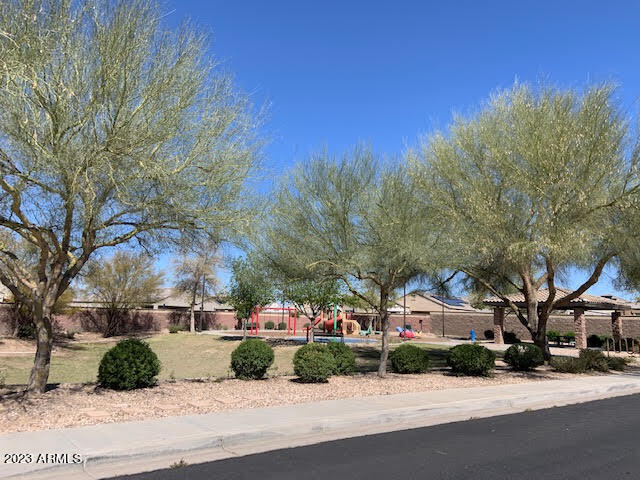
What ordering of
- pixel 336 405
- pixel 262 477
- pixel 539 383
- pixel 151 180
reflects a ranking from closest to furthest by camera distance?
1. pixel 262 477
2. pixel 151 180
3. pixel 336 405
4. pixel 539 383

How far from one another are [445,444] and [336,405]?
9.91 feet

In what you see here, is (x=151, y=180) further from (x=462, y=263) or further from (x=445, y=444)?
(x=462, y=263)

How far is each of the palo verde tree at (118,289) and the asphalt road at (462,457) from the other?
3588 cm

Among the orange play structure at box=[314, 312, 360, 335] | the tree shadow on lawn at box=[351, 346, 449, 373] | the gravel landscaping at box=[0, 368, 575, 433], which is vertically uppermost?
the orange play structure at box=[314, 312, 360, 335]

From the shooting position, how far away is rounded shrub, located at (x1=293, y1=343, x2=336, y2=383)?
1363 centimetres

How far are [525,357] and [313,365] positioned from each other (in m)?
8.28

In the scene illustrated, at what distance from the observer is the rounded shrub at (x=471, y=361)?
16.3 meters

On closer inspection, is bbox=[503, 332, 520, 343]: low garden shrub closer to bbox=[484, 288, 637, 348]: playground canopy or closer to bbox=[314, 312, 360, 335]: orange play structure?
bbox=[484, 288, 637, 348]: playground canopy

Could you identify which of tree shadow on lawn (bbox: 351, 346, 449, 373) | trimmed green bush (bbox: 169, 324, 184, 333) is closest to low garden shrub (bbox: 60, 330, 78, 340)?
trimmed green bush (bbox: 169, 324, 184, 333)

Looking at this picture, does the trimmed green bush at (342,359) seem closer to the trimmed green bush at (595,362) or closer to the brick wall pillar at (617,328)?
the trimmed green bush at (595,362)

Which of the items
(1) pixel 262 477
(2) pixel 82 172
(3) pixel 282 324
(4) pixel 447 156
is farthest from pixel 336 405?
(3) pixel 282 324

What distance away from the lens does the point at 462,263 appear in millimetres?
15805

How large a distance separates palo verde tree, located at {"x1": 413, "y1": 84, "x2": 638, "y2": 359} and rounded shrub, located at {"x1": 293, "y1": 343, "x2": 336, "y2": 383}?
160 inches

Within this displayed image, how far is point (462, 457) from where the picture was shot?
7242 mm
